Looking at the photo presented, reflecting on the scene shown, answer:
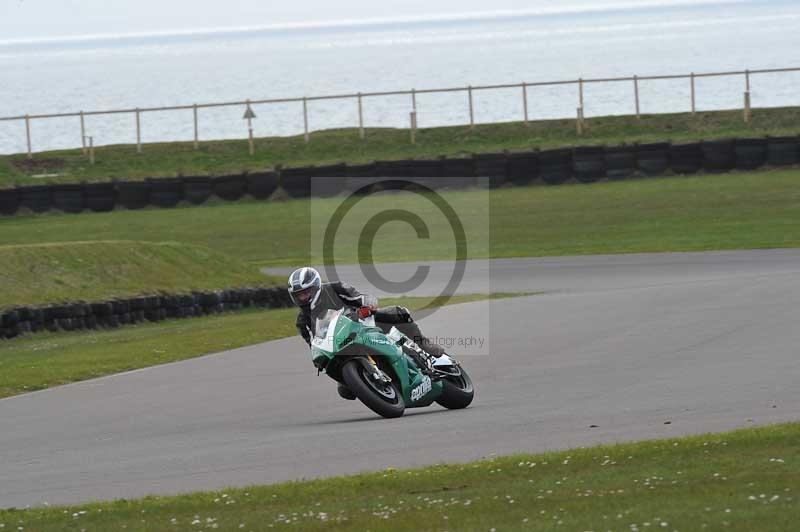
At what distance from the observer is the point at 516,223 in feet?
114

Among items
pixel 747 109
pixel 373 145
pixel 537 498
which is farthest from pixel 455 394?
pixel 373 145

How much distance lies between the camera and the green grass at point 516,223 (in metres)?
30.8

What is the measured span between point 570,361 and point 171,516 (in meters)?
7.16

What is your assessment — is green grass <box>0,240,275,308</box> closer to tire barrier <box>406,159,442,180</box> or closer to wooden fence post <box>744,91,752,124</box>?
tire barrier <box>406,159,442,180</box>

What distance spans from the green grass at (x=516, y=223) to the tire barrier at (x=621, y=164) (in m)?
0.34

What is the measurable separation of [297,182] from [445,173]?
453 centimetres

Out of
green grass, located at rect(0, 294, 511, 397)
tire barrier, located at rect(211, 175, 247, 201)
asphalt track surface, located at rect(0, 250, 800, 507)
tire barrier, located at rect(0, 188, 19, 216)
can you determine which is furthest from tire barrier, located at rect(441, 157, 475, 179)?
asphalt track surface, located at rect(0, 250, 800, 507)

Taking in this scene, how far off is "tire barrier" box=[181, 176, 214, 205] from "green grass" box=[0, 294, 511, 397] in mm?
18267

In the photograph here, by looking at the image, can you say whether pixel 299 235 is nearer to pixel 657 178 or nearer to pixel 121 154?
pixel 657 178

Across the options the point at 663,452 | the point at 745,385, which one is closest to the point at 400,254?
the point at 745,385

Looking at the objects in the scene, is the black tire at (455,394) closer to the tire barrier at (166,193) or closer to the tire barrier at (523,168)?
the tire barrier at (523,168)

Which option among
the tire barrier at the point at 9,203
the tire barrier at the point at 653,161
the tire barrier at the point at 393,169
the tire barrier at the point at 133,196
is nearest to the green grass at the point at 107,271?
the tire barrier at the point at 393,169

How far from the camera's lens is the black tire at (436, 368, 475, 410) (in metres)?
12.4

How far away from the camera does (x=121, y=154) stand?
50.6 m
